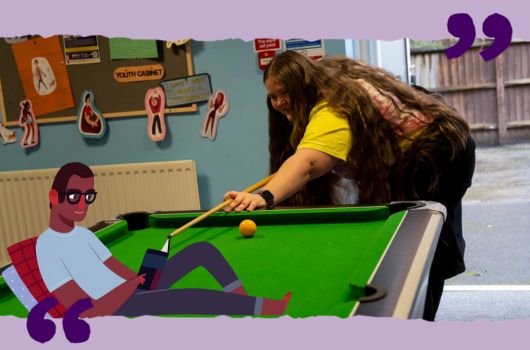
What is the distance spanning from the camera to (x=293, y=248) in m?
1.25

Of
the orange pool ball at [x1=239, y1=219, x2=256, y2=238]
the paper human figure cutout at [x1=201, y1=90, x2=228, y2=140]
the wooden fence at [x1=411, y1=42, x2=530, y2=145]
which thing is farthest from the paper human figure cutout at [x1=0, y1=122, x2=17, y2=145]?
the wooden fence at [x1=411, y1=42, x2=530, y2=145]

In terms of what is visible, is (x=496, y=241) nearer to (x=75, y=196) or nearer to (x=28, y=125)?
(x=28, y=125)

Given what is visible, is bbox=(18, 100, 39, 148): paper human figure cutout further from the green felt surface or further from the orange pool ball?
the orange pool ball

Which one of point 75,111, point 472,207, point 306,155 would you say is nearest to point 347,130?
point 306,155

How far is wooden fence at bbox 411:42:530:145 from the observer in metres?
2.57

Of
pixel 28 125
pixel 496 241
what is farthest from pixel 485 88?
pixel 28 125

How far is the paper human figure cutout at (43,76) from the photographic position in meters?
2.58

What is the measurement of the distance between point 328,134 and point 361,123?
0.12m

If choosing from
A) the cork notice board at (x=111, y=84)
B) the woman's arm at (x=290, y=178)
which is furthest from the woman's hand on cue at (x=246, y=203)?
the cork notice board at (x=111, y=84)

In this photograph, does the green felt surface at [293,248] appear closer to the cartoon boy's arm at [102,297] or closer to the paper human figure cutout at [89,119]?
the cartoon boy's arm at [102,297]

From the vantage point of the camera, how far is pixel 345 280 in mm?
1013

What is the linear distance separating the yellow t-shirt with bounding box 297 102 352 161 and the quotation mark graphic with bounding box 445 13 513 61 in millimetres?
546

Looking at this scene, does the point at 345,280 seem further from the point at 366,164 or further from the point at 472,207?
the point at 472,207

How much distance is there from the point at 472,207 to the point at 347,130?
274cm
